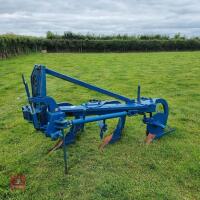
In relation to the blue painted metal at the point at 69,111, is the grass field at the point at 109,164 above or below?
below

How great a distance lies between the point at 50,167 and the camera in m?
3.83

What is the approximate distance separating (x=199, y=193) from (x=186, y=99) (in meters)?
4.43

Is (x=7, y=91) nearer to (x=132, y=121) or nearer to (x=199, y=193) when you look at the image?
(x=132, y=121)

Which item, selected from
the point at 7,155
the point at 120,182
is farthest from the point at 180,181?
the point at 7,155
